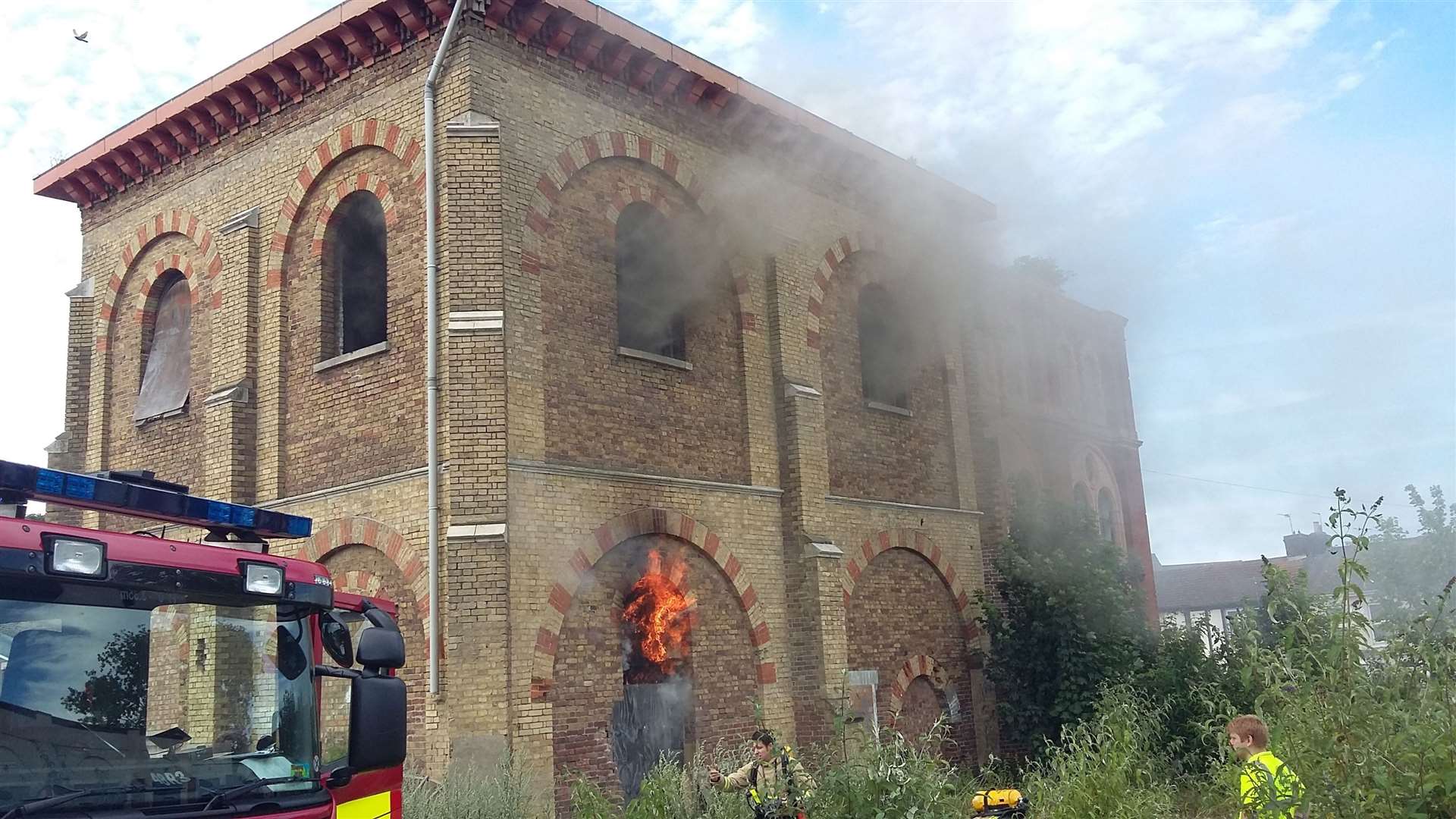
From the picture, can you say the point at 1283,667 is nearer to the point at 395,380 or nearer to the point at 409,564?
the point at 409,564

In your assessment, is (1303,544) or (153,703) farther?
(1303,544)

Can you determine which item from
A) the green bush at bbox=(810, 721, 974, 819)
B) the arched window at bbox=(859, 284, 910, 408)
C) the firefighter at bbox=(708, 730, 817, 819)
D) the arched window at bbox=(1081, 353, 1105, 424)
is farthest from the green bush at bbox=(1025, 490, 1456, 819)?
the arched window at bbox=(1081, 353, 1105, 424)

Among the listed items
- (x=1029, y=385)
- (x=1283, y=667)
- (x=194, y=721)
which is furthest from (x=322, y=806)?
(x=1029, y=385)

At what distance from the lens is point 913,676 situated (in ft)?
51.7

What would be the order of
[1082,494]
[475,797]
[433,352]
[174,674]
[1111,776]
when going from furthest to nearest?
[1082,494] → [433,352] → [1111,776] → [475,797] → [174,674]

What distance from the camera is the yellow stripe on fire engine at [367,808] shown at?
17.0 feet

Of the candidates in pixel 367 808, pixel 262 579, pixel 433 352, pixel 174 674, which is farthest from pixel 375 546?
pixel 174 674

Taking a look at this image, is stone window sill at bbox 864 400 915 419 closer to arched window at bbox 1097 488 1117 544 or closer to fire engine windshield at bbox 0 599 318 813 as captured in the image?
arched window at bbox 1097 488 1117 544

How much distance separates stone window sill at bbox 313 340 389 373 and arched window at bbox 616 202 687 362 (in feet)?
9.35

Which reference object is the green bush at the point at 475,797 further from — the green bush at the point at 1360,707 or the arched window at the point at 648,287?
the green bush at the point at 1360,707

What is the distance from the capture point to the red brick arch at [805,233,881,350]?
15.4 meters

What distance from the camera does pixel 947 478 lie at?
17391 millimetres

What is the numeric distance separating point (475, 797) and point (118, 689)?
19.4 feet

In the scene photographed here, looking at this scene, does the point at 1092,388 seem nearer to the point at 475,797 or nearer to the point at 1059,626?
the point at 1059,626
